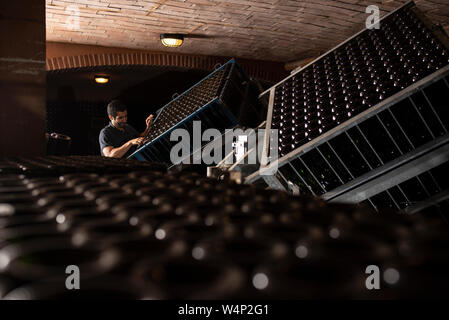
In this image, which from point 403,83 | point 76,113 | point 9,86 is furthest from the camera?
point 76,113

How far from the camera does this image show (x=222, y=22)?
533cm

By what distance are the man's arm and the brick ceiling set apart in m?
1.64

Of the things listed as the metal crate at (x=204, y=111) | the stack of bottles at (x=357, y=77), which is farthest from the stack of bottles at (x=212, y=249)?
the metal crate at (x=204, y=111)

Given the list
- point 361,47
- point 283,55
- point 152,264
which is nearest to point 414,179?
point 361,47

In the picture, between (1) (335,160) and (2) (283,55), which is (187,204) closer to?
(1) (335,160)

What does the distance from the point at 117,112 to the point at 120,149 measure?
0.64 metres

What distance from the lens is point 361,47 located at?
2906 mm

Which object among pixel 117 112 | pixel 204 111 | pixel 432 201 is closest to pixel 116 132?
pixel 117 112

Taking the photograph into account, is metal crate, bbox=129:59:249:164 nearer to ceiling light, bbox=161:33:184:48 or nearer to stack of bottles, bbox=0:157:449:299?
ceiling light, bbox=161:33:184:48

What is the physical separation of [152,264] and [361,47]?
2925 millimetres

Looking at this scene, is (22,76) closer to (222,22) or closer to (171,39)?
(222,22)

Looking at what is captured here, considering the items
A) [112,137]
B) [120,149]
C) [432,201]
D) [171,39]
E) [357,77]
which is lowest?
[432,201]

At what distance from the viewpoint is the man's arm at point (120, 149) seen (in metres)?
3.98

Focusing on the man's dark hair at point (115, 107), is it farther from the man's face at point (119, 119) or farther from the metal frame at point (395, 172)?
the metal frame at point (395, 172)
